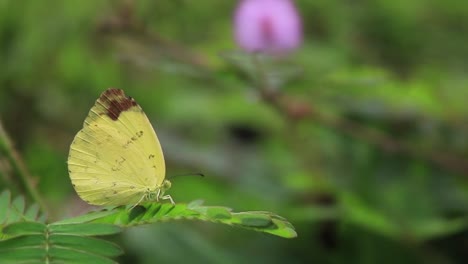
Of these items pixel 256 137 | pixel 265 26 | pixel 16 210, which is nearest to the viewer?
pixel 16 210

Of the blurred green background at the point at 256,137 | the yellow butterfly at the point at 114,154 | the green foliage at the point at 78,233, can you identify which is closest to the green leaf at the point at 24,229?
the green foliage at the point at 78,233

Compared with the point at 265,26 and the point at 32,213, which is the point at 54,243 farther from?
the point at 265,26

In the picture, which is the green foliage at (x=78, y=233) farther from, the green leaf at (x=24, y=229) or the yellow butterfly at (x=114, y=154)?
the yellow butterfly at (x=114, y=154)

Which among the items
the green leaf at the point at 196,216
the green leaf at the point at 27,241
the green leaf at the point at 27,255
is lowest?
the green leaf at the point at 27,255

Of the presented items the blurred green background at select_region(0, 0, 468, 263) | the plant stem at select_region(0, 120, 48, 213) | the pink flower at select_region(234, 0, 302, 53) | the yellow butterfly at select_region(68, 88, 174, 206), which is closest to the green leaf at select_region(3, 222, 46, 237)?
the yellow butterfly at select_region(68, 88, 174, 206)

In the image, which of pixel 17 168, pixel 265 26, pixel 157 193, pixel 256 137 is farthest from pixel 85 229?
pixel 256 137

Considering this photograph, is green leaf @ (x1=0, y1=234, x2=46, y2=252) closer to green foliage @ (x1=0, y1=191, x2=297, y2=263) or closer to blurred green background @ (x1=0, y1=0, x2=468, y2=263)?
green foliage @ (x1=0, y1=191, x2=297, y2=263)
